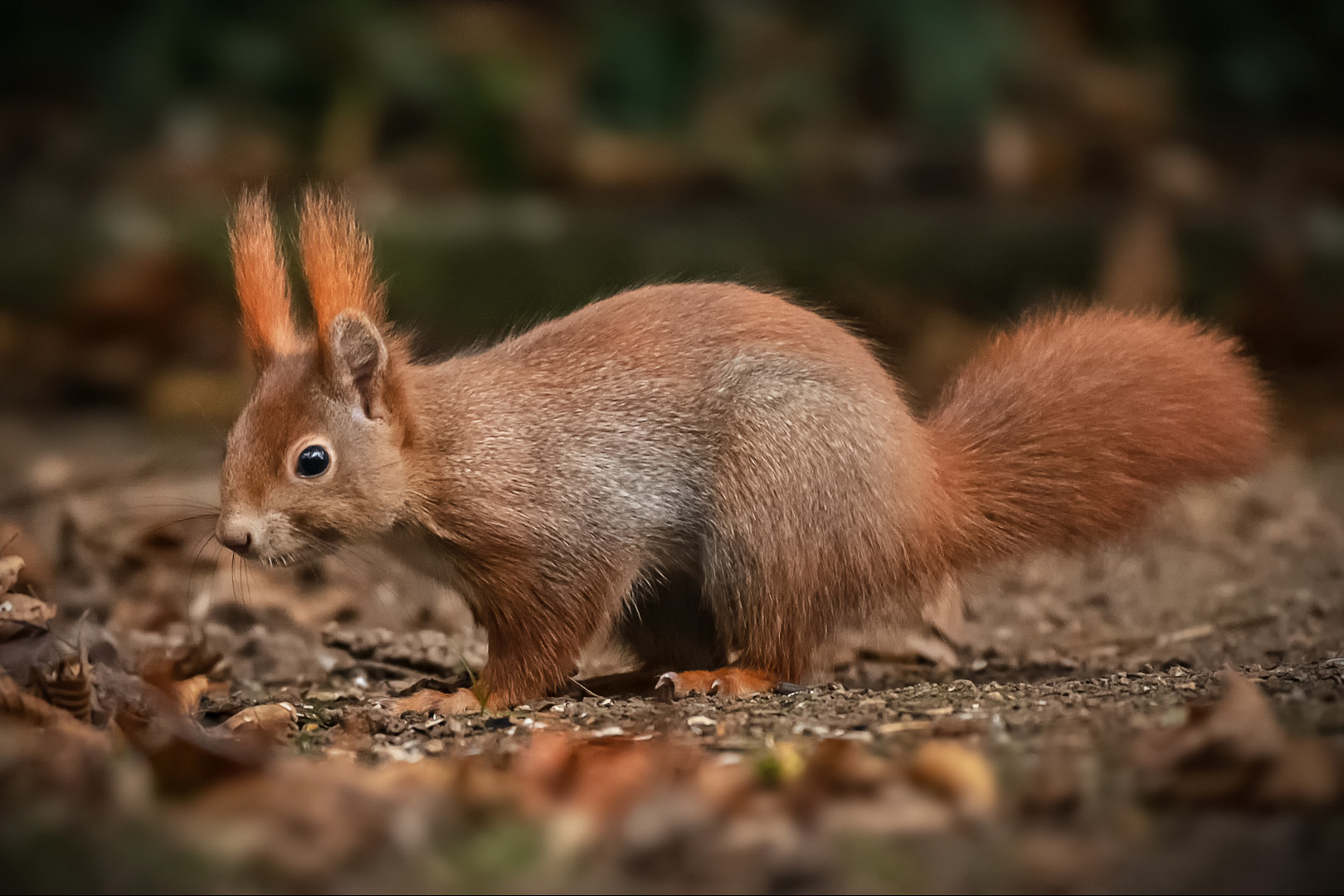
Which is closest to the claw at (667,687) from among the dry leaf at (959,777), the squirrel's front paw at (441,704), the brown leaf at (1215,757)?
the squirrel's front paw at (441,704)

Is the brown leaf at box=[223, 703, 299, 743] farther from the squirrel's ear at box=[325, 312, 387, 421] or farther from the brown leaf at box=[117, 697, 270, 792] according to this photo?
the squirrel's ear at box=[325, 312, 387, 421]

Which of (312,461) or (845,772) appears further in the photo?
(312,461)

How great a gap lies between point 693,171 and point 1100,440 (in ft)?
9.06

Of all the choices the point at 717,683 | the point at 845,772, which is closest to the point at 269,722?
the point at 717,683

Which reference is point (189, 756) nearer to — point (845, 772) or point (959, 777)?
point (845, 772)

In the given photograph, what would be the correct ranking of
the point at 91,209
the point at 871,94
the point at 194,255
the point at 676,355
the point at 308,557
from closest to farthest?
the point at 308,557
the point at 676,355
the point at 871,94
the point at 194,255
the point at 91,209

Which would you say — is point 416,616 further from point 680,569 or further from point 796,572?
point 796,572

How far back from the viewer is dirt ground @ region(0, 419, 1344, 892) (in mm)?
1269

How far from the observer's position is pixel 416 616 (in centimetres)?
334

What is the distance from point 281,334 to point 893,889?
5.59 ft

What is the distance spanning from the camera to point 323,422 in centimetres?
234

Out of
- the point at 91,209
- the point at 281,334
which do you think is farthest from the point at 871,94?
the point at 91,209

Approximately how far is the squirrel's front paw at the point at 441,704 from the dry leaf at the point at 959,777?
1.05 m

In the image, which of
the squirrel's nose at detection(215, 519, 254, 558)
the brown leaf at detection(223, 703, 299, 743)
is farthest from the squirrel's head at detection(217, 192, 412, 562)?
the brown leaf at detection(223, 703, 299, 743)
